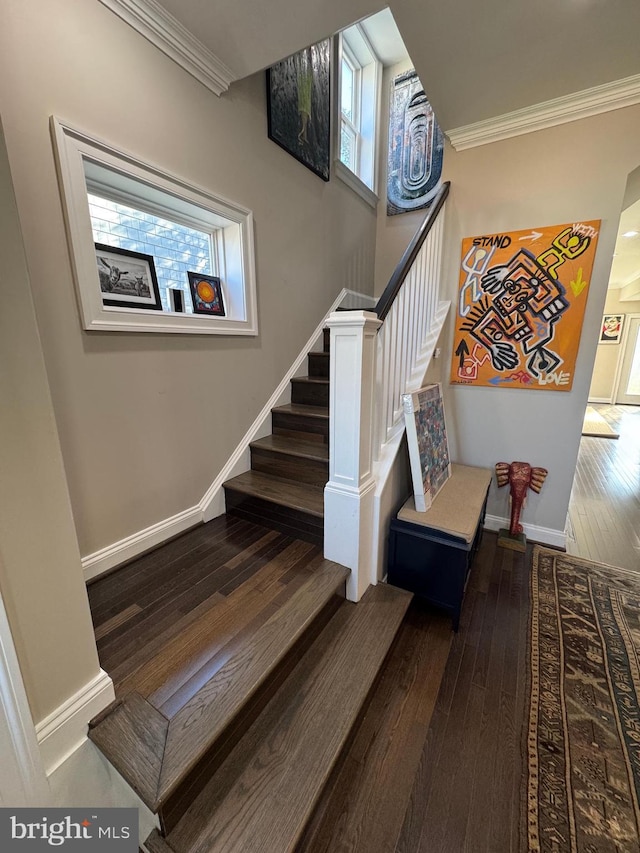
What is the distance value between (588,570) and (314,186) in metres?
3.36

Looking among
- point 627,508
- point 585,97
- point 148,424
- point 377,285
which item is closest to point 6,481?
point 148,424

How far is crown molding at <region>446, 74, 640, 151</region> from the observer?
6.11 feet

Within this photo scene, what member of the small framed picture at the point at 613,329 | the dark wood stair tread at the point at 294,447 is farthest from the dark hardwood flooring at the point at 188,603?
the small framed picture at the point at 613,329

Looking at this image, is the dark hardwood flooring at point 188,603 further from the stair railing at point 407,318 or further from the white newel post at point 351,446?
the stair railing at point 407,318

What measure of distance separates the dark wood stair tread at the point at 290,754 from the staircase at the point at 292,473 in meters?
0.58

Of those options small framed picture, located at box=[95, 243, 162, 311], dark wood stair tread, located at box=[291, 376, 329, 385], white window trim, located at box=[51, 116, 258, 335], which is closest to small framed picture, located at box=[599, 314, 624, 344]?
dark wood stair tread, located at box=[291, 376, 329, 385]

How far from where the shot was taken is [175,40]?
5.16ft

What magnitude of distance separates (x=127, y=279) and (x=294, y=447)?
133 cm

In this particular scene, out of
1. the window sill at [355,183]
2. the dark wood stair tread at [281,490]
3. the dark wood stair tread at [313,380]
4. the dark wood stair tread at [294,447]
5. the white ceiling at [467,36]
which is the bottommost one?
the dark wood stair tread at [281,490]

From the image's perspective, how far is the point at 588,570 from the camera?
2.16 metres

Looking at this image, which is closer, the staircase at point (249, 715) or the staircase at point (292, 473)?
the staircase at point (249, 715)

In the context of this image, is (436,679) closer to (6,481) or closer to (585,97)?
→ (6,481)

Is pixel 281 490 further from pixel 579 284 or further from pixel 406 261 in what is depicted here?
pixel 579 284

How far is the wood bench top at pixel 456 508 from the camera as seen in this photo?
1652 mm
